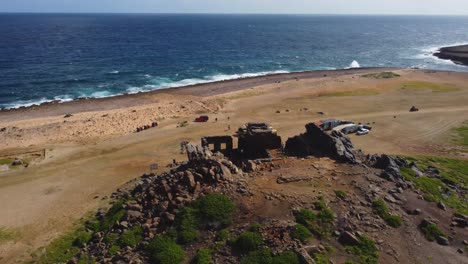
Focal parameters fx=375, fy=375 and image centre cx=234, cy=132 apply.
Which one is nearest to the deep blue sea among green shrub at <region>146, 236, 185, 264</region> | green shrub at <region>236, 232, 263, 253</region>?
green shrub at <region>146, 236, 185, 264</region>

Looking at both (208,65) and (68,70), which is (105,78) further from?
(208,65)

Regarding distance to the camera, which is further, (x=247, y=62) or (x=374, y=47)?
(x=374, y=47)

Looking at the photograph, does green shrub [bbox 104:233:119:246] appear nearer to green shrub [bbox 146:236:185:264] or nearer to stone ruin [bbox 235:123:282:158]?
green shrub [bbox 146:236:185:264]

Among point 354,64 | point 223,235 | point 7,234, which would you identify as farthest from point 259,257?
point 354,64

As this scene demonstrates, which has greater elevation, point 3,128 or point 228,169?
point 228,169

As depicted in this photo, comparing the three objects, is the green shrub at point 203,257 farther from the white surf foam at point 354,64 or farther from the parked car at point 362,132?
the white surf foam at point 354,64

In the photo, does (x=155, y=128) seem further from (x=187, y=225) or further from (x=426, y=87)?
(x=426, y=87)

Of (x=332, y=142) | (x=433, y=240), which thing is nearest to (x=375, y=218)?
(x=433, y=240)
